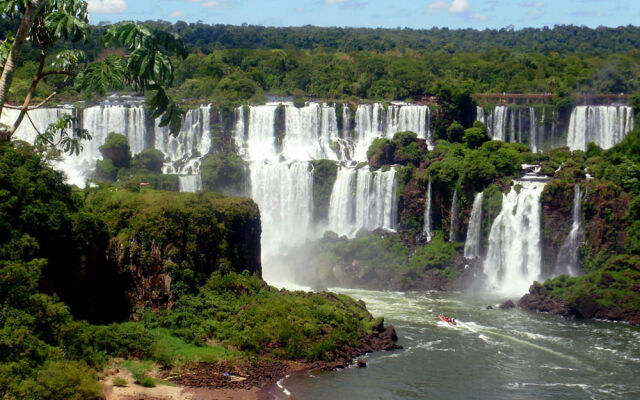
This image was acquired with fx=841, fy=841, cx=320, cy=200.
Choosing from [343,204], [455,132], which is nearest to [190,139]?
[343,204]

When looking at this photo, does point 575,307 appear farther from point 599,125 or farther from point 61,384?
point 61,384

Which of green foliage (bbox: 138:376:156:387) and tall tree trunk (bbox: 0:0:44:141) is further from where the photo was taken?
green foliage (bbox: 138:376:156:387)

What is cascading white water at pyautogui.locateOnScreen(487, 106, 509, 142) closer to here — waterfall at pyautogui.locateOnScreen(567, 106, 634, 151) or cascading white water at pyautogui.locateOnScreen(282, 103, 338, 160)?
waterfall at pyautogui.locateOnScreen(567, 106, 634, 151)

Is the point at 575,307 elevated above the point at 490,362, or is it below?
above

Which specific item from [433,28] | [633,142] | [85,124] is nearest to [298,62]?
[85,124]

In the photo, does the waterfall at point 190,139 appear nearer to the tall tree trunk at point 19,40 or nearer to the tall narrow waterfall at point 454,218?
the tall narrow waterfall at point 454,218

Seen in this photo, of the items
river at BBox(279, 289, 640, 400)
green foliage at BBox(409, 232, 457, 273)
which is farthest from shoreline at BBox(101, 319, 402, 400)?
green foliage at BBox(409, 232, 457, 273)

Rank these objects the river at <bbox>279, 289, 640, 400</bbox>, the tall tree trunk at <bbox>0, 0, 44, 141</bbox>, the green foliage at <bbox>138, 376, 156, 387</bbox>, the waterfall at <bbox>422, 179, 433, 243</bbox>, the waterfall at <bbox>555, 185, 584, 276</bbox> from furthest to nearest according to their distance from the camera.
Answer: the waterfall at <bbox>422, 179, 433, 243</bbox>
the waterfall at <bbox>555, 185, 584, 276</bbox>
the river at <bbox>279, 289, 640, 400</bbox>
the green foliage at <bbox>138, 376, 156, 387</bbox>
the tall tree trunk at <bbox>0, 0, 44, 141</bbox>
